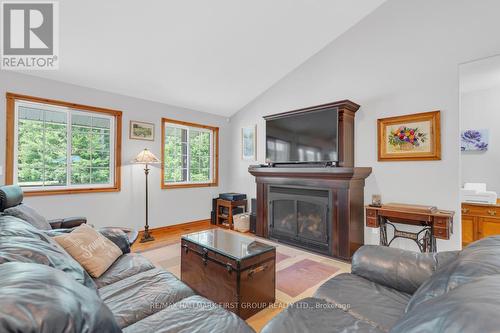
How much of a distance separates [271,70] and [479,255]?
3663 mm

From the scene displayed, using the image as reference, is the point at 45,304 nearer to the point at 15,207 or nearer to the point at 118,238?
the point at 118,238

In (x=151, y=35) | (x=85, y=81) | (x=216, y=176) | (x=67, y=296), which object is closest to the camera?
(x=67, y=296)

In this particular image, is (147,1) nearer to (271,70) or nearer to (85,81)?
(85,81)

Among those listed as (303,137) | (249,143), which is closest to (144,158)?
(249,143)

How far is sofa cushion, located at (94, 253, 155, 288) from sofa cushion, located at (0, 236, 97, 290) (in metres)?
0.30

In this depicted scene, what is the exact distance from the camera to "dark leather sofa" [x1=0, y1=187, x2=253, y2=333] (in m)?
0.54

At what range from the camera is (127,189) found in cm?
389

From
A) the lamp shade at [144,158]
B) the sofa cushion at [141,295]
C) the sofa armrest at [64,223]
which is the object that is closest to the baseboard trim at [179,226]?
the lamp shade at [144,158]

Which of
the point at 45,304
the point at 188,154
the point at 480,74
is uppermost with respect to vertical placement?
the point at 480,74

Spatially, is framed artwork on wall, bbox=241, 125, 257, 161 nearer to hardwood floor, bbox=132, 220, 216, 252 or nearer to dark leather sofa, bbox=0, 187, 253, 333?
hardwood floor, bbox=132, 220, 216, 252

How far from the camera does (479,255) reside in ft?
3.17

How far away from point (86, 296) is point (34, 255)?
0.59 m

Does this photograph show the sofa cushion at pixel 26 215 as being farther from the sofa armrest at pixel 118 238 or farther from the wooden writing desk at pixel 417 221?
the wooden writing desk at pixel 417 221

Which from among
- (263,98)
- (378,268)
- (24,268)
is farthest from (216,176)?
(24,268)
